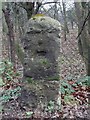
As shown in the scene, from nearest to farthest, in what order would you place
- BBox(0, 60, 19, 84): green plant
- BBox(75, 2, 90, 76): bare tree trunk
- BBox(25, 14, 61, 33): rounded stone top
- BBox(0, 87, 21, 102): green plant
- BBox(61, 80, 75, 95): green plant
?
BBox(25, 14, 61, 33): rounded stone top → BBox(0, 87, 21, 102): green plant → BBox(61, 80, 75, 95): green plant → BBox(0, 60, 19, 84): green plant → BBox(75, 2, 90, 76): bare tree trunk

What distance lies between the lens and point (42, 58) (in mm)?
4945

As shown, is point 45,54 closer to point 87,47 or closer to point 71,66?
point 87,47

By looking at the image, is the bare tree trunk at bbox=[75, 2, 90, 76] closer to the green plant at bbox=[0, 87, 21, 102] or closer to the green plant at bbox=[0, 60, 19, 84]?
the green plant at bbox=[0, 60, 19, 84]

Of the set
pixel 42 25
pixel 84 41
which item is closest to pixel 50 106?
pixel 42 25

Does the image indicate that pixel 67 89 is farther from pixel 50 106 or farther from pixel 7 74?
pixel 7 74

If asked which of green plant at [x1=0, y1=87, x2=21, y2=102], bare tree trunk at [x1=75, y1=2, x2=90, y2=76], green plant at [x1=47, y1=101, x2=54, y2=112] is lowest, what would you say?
green plant at [x1=47, y1=101, x2=54, y2=112]

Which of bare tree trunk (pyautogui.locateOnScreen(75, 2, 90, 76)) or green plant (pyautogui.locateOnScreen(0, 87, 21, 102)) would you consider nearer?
green plant (pyautogui.locateOnScreen(0, 87, 21, 102))

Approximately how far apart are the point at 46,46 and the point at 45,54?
0.53 feet

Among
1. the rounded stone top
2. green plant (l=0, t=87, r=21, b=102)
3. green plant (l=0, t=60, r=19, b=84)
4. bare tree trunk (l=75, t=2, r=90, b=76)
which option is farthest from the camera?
bare tree trunk (l=75, t=2, r=90, b=76)

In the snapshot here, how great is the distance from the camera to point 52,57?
4.93 m

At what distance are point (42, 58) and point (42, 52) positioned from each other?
118mm

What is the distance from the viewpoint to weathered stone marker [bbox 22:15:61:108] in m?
4.89

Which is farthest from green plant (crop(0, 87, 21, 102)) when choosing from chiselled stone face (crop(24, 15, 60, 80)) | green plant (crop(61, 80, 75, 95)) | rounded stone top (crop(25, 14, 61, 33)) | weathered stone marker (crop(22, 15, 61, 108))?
rounded stone top (crop(25, 14, 61, 33))

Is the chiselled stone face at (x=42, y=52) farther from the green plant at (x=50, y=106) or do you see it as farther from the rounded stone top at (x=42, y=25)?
the green plant at (x=50, y=106)
